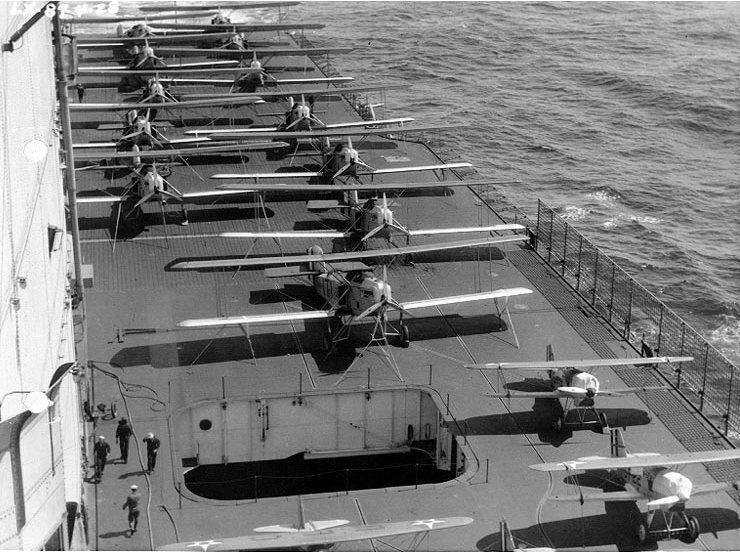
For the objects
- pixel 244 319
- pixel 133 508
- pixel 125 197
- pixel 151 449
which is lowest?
pixel 133 508

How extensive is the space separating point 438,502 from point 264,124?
46.4 m

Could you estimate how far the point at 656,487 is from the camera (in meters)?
32.8

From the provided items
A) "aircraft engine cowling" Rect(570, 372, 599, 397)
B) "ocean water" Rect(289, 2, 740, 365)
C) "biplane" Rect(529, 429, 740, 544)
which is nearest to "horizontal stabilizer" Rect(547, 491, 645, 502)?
"biplane" Rect(529, 429, 740, 544)

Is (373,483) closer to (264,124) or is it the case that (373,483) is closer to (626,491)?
(626,491)

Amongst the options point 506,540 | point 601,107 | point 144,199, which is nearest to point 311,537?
point 506,540

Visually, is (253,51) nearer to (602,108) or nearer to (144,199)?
(144,199)

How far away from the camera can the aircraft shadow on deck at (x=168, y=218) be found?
188ft

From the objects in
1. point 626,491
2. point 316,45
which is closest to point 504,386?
point 626,491

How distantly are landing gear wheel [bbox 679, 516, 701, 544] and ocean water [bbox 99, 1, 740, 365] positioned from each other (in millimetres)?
28901

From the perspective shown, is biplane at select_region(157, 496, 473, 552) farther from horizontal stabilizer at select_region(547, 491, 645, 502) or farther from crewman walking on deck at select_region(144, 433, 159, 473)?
crewman walking on deck at select_region(144, 433, 159, 473)

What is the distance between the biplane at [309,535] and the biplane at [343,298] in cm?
1293

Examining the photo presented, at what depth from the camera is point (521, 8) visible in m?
147

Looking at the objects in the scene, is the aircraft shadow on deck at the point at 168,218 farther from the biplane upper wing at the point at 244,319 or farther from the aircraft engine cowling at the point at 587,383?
the aircraft engine cowling at the point at 587,383

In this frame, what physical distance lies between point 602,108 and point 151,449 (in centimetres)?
7797
